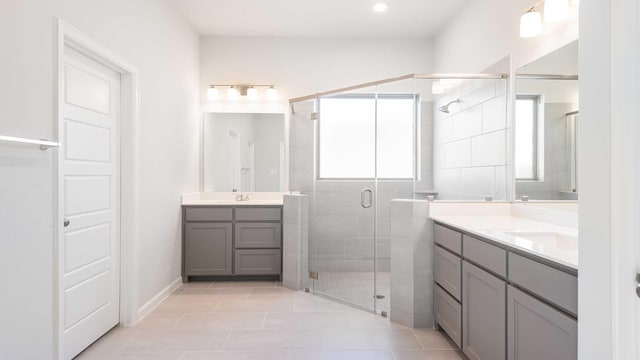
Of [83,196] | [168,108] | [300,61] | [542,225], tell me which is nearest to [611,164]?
[542,225]

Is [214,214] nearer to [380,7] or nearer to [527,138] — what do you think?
[380,7]

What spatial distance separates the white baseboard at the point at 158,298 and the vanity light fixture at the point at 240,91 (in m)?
2.14

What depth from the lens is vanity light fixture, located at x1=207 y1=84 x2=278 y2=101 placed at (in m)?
4.33

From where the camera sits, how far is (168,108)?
3.44 metres

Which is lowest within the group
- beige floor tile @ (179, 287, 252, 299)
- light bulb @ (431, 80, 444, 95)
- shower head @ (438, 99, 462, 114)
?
beige floor tile @ (179, 287, 252, 299)

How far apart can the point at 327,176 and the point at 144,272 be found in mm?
1800

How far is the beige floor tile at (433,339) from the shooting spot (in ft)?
7.79

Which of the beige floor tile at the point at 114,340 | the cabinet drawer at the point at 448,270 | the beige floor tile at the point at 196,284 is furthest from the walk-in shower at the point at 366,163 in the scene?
the beige floor tile at the point at 114,340

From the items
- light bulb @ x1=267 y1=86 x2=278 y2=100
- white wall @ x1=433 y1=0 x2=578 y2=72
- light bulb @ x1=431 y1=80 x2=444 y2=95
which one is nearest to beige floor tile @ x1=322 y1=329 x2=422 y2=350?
light bulb @ x1=431 y1=80 x2=444 y2=95

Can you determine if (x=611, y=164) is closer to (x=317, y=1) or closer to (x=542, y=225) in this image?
(x=542, y=225)

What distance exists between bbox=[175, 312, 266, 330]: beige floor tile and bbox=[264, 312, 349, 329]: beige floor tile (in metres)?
0.09

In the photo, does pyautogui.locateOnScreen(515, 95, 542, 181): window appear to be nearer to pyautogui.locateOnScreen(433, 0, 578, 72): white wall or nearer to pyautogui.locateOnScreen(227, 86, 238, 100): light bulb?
pyautogui.locateOnScreen(433, 0, 578, 72): white wall

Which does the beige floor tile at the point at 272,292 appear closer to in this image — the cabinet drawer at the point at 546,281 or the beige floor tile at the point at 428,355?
the beige floor tile at the point at 428,355

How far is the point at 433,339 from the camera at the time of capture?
247 centimetres
